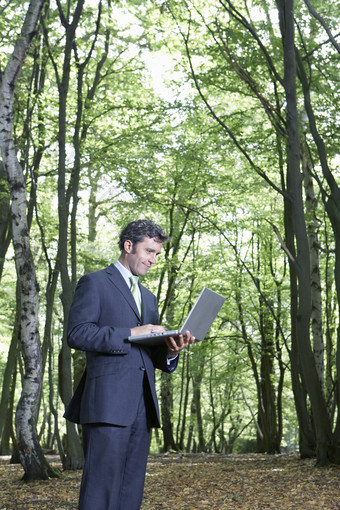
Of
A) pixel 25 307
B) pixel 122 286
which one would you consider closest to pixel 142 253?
pixel 122 286

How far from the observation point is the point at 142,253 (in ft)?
9.97

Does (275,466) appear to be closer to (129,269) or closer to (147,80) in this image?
(129,269)

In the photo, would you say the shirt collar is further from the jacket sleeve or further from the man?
the jacket sleeve

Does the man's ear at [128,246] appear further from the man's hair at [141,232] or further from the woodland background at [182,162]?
the woodland background at [182,162]

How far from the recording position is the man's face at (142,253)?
3.03 metres

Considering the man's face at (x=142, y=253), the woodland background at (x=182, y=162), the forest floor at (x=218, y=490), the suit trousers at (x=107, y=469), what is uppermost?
the woodland background at (x=182, y=162)

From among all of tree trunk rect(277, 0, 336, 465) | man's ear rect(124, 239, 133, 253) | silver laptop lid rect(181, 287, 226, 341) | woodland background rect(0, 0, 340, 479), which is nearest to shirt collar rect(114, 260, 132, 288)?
man's ear rect(124, 239, 133, 253)

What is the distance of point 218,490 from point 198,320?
157 inches

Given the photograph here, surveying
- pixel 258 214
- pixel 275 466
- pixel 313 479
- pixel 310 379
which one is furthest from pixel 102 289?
pixel 258 214

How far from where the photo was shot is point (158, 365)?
3141mm

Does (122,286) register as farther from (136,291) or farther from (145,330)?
(145,330)

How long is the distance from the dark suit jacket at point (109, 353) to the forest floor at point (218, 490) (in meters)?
2.80

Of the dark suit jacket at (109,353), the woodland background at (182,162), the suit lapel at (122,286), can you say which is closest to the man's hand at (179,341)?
the dark suit jacket at (109,353)

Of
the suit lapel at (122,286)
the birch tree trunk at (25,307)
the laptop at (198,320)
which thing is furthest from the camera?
the birch tree trunk at (25,307)
